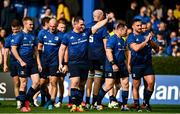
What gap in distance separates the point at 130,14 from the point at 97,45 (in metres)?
7.31

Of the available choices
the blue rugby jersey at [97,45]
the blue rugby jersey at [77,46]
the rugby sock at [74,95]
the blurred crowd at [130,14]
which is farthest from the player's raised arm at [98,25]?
the blurred crowd at [130,14]

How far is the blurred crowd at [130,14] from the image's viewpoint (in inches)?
1011

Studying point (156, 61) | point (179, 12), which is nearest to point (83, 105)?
point (156, 61)

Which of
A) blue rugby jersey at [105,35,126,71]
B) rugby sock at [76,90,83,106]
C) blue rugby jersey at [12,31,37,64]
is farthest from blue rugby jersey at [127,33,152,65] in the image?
blue rugby jersey at [12,31,37,64]

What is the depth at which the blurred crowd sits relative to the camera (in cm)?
2569

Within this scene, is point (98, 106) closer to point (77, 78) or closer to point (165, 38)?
point (77, 78)

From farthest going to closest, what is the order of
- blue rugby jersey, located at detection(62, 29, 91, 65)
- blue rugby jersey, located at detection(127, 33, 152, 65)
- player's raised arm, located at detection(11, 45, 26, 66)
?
blue rugby jersey, located at detection(127, 33, 152, 65)
player's raised arm, located at detection(11, 45, 26, 66)
blue rugby jersey, located at detection(62, 29, 91, 65)

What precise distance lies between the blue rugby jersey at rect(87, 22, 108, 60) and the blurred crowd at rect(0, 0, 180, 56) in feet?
16.7

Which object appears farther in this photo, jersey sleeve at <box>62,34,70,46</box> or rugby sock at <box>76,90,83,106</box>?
jersey sleeve at <box>62,34,70,46</box>

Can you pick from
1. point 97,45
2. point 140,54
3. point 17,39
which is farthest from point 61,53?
point 140,54

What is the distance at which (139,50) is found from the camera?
1903 centimetres

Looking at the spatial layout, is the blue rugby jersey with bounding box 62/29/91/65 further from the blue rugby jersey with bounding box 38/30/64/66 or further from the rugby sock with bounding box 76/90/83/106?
the blue rugby jersey with bounding box 38/30/64/66

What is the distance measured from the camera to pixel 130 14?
88.2ft

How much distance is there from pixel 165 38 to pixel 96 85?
7.14m
